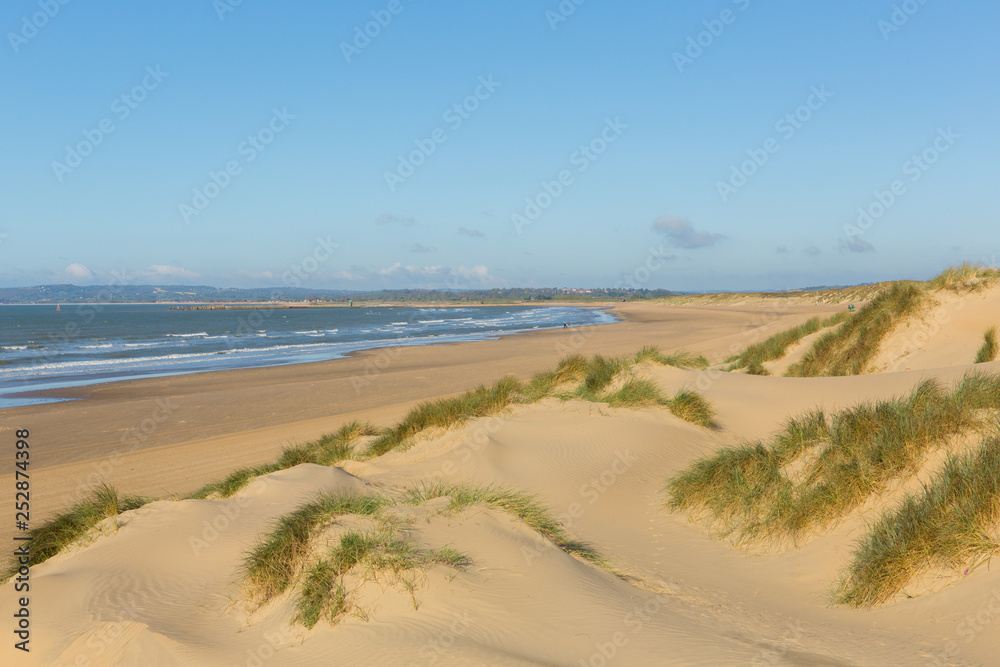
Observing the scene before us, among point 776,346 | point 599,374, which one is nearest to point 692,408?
point 599,374

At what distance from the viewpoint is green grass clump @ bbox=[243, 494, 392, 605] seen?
4.43 metres

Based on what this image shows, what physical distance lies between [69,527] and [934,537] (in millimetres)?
7891

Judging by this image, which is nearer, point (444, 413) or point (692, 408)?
point (444, 413)

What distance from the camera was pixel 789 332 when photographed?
66.3 ft

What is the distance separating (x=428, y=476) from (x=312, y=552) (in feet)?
10.7

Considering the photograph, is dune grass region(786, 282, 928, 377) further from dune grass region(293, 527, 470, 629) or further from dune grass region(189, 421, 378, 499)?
dune grass region(293, 527, 470, 629)

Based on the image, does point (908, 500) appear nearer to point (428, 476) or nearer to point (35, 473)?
point (428, 476)

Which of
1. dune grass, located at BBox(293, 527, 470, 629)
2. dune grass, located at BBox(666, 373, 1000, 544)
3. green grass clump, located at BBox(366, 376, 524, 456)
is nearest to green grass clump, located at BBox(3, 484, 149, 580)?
green grass clump, located at BBox(366, 376, 524, 456)

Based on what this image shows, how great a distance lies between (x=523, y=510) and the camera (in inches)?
217

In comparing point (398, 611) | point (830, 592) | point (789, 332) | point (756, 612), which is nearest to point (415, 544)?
point (398, 611)

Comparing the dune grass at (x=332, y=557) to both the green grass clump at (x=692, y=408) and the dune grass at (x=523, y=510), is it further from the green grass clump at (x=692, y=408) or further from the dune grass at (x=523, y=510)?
the green grass clump at (x=692, y=408)

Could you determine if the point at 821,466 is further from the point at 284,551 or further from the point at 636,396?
the point at 284,551

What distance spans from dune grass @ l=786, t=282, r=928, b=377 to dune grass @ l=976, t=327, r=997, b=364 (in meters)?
2.06

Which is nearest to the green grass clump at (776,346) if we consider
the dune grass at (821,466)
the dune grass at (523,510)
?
the dune grass at (821,466)
